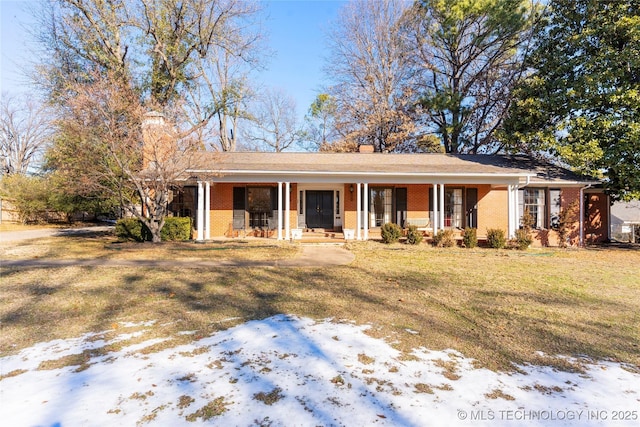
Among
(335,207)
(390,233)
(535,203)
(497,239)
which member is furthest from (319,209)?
(535,203)

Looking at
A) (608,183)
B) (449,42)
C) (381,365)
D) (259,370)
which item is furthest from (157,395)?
(449,42)

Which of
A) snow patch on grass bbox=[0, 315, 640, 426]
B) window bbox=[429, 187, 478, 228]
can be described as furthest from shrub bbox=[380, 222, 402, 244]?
snow patch on grass bbox=[0, 315, 640, 426]

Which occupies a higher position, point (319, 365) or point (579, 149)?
point (579, 149)

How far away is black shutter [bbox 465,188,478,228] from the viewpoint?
1491 cm

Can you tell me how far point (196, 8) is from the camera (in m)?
16.4

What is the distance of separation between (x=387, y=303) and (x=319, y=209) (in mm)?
10509

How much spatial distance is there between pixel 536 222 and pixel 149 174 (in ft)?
52.1

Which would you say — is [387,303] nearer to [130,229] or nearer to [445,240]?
[445,240]

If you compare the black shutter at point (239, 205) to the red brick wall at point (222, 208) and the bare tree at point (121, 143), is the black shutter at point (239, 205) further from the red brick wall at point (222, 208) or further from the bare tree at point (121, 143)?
the bare tree at point (121, 143)

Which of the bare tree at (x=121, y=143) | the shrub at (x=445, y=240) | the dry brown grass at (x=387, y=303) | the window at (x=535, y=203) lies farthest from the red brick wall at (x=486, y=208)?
the dry brown grass at (x=387, y=303)

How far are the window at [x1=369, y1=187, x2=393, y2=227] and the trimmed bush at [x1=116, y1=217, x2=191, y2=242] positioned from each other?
808cm

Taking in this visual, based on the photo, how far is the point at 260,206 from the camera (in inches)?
580

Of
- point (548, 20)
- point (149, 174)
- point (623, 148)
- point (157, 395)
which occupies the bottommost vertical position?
point (157, 395)

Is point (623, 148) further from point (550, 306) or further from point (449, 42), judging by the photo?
point (449, 42)
